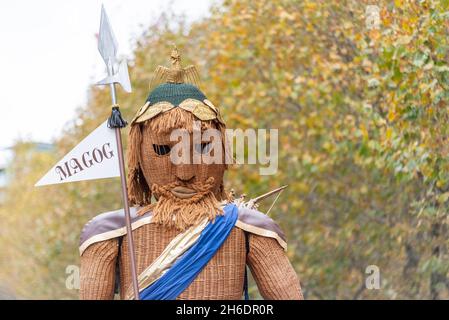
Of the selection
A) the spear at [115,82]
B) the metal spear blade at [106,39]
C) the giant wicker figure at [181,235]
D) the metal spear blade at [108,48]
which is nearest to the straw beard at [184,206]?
the giant wicker figure at [181,235]

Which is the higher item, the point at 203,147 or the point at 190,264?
the point at 203,147

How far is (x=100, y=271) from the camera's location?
7.09 m

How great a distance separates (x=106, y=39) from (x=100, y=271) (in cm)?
118

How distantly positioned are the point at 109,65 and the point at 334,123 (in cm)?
810

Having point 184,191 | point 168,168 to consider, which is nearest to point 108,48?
point 168,168

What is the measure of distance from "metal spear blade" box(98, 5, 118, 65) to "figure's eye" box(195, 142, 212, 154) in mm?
614

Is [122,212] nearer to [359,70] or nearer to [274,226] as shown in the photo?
[274,226]

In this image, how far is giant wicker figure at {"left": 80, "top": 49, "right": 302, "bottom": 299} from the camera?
7039mm

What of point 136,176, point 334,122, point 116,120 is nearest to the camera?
point 116,120

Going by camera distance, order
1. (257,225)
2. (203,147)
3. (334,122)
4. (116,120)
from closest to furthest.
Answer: (116,120), (257,225), (203,147), (334,122)

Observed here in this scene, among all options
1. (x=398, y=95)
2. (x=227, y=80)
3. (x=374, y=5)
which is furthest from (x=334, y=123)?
(x=398, y=95)

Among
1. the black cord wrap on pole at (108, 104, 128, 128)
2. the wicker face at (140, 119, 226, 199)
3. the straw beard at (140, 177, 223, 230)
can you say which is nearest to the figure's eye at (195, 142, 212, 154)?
the wicker face at (140, 119, 226, 199)

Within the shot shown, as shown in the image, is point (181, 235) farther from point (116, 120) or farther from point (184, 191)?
point (116, 120)

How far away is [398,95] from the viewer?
11.0 m
